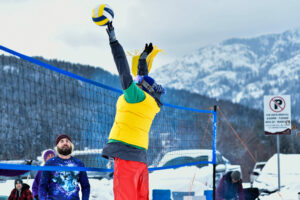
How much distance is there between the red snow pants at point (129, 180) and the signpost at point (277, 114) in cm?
769

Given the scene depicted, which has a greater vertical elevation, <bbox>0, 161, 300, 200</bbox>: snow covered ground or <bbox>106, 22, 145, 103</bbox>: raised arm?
<bbox>106, 22, 145, 103</bbox>: raised arm

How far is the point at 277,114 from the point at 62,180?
7803 mm

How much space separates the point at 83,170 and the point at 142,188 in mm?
764

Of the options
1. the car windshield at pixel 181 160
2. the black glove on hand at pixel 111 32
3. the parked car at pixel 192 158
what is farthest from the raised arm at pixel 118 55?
the car windshield at pixel 181 160

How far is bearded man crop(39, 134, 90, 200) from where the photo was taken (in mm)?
3713

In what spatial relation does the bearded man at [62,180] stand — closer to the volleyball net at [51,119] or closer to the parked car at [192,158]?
the volleyball net at [51,119]

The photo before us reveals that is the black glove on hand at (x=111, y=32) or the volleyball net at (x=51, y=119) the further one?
the volleyball net at (x=51, y=119)

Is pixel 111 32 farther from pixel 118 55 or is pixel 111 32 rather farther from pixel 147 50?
pixel 147 50

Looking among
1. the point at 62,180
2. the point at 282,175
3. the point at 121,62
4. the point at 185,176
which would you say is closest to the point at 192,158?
the point at 185,176

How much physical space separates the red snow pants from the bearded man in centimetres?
79

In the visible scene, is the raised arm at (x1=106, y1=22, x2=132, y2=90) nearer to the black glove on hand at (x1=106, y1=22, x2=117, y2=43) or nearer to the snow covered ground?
the black glove on hand at (x1=106, y1=22, x2=117, y2=43)

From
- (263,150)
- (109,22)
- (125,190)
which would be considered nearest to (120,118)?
(125,190)

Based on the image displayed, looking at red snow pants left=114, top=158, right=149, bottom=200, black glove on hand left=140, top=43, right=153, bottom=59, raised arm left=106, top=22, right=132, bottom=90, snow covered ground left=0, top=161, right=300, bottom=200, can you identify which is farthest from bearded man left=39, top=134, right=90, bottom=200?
snow covered ground left=0, top=161, right=300, bottom=200

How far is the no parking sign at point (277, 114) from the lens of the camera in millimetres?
10383
